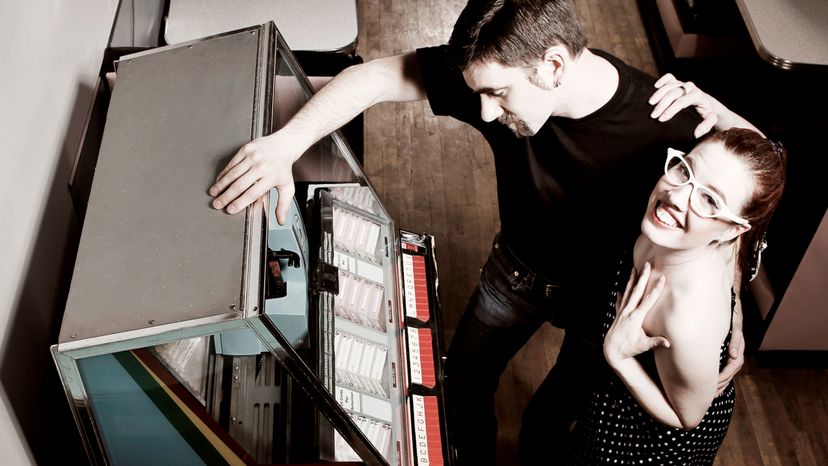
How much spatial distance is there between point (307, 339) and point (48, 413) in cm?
71

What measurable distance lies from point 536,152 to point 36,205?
1.32 metres

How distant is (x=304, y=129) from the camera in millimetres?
2041

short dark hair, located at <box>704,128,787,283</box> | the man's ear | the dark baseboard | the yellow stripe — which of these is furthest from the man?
the dark baseboard

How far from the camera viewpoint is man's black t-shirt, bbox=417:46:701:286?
2156 millimetres

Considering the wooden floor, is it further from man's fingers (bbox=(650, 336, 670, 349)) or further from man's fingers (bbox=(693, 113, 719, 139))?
man's fingers (bbox=(693, 113, 719, 139))

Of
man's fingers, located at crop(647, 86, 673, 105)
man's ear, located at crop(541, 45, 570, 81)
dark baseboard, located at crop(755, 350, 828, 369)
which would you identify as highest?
man's ear, located at crop(541, 45, 570, 81)

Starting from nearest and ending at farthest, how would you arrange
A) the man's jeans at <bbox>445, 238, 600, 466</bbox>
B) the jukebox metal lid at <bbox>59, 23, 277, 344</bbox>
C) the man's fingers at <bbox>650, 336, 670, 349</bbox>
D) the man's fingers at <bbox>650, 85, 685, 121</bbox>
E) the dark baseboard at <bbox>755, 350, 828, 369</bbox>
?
1. the jukebox metal lid at <bbox>59, 23, 277, 344</bbox>
2. the man's fingers at <bbox>650, 336, 670, 349</bbox>
3. the man's fingers at <bbox>650, 85, 685, 121</bbox>
4. the man's jeans at <bbox>445, 238, 600, 466</bbox>
5. the dark baseboard at <bbox>755, 350, 828, 369</bbox>

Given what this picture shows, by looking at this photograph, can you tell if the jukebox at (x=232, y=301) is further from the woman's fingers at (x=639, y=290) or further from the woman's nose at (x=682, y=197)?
the woman's nose at (x=682, y=197)

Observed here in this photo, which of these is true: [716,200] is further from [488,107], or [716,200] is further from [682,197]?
[488,107]

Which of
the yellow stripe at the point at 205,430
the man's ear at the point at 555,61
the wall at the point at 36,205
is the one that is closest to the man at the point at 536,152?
the man's ear at the point at 555,61

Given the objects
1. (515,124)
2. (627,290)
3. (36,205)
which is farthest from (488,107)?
(36,205)

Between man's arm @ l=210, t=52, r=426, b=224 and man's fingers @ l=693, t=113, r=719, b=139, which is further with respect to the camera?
man's fingers @ l=693, t=113, r=719, b=139

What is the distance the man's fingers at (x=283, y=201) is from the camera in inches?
74.9

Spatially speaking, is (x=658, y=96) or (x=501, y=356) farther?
(x=501, y=356)
